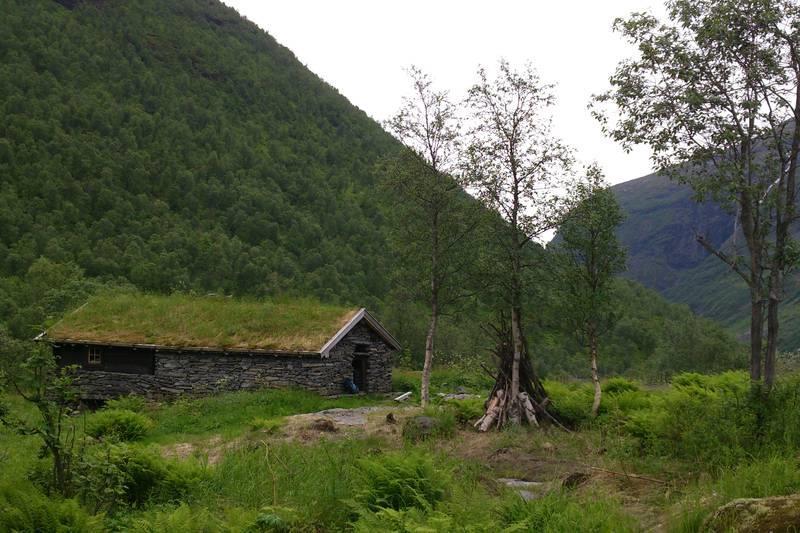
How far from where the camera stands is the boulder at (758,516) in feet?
17.0

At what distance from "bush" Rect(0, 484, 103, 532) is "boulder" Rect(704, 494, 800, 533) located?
19.8 feet

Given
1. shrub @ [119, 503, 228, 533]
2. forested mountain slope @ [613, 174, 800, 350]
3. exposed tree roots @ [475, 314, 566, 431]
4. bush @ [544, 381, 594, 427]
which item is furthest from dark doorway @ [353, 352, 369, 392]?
forested mountain slope @ [613, 174, 800, 350]

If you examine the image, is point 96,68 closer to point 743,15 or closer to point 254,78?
point 254,78

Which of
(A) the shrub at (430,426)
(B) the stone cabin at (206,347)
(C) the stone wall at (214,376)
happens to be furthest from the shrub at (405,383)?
(A) the shrub at (430,426)

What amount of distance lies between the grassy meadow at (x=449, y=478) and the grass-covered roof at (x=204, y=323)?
1029 cm

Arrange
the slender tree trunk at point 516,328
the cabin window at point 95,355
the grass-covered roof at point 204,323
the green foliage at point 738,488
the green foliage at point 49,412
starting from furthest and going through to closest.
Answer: the cabin window at point 95,355
the grass-covered roof at point 204,323
the slender tree trunk at point 516,328
the green foliage at point 49,412
the green foliage at point 738,488

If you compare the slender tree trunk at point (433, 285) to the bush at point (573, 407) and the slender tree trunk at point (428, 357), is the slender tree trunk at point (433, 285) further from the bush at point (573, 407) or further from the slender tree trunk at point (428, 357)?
the bush at point (573, 407)

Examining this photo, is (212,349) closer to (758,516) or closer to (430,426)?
(430,426)

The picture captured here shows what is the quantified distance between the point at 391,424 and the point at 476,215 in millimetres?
7555

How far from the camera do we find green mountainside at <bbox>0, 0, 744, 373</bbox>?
180 feet

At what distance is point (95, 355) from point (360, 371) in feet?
35.3

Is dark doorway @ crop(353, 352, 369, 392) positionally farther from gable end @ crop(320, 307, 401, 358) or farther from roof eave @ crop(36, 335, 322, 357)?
roof eave @ crop(36, 335, 322, 357)

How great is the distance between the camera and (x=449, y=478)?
7.48 metres

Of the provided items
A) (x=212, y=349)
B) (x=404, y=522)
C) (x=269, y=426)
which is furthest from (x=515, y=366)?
(x=212, y=349)
